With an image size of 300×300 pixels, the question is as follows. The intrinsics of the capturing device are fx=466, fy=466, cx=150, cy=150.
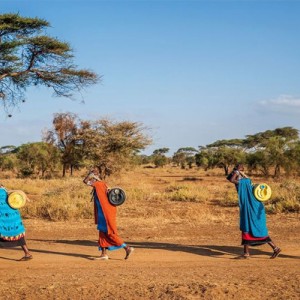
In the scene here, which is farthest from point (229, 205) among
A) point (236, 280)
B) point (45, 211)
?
point (236, 280)

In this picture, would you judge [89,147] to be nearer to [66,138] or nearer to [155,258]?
[66,138]

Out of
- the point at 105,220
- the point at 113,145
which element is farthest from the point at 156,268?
the point at 113,145

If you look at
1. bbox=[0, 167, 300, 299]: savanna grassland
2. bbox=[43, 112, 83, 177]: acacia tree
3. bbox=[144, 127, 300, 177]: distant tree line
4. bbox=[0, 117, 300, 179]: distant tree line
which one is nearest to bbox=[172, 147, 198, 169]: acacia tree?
bbox=[144, 127, 300, 177]: distant tree line

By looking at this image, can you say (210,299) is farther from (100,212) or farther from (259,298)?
(100,212)

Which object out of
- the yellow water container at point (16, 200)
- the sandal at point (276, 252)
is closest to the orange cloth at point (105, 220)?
the yellow water container at point (16, 200)

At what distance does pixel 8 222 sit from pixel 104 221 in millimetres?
1769

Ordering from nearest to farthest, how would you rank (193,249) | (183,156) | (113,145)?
(193,249)
(113,145)
(183,156)

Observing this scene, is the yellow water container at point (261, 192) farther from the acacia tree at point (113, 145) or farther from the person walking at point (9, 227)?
the acacia tree at point (113, 145)

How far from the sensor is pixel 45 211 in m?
15.4

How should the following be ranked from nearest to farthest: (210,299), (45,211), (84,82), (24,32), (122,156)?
(210,299) < (45,211) < (24,32) < (84,82) < (122,156)

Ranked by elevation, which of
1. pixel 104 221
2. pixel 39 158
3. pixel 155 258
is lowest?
pixel 155 258

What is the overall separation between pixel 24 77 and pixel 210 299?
14.8m

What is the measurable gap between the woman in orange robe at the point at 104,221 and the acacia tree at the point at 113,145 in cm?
2037

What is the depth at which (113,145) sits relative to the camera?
97.2ft
